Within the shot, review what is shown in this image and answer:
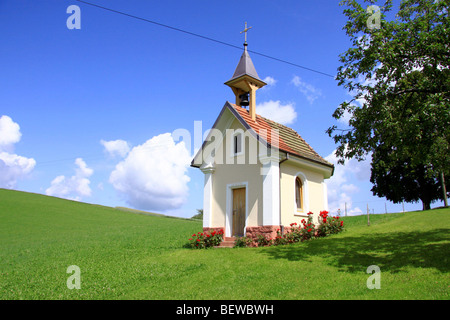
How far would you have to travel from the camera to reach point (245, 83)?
18484mm

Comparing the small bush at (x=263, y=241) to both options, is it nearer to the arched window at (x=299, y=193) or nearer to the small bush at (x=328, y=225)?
the arched window at (x=299, y=193)

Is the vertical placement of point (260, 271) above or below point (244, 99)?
below

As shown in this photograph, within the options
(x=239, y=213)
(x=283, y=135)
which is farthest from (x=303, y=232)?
(x=283, y=135)

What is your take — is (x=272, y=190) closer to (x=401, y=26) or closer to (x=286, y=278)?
(x=286, y=278)

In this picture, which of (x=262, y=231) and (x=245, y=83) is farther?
(x=245, y=83)

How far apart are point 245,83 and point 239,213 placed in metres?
7.35

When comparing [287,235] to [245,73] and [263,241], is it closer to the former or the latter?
[263,241]

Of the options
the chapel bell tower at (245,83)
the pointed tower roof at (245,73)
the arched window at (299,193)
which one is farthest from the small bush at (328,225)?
the pointed tower roof at (245,73)

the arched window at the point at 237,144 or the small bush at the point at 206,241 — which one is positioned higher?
the arched window at the point at 237,144

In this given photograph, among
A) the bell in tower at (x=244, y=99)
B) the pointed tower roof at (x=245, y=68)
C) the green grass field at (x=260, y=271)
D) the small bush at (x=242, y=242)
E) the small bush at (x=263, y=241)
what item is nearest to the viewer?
the green grass field at (x=260, y=271)

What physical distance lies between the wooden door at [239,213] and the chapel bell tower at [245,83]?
424 cm

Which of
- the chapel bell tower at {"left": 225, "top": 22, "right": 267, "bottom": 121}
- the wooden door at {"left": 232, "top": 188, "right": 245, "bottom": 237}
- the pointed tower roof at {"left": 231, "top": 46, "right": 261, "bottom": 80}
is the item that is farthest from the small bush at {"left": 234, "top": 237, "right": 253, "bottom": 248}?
the pointed tower roof at {"left": 231, "top": 46, "right": 261, "bottom": 80}

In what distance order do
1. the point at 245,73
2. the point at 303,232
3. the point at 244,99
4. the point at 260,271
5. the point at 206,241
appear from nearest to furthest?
1. the point at 260,271
2. the point at 303,232
3. the point at 206,241
4. the point at 245,73
5. the point at 244,99

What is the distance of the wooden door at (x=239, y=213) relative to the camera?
1648cm
